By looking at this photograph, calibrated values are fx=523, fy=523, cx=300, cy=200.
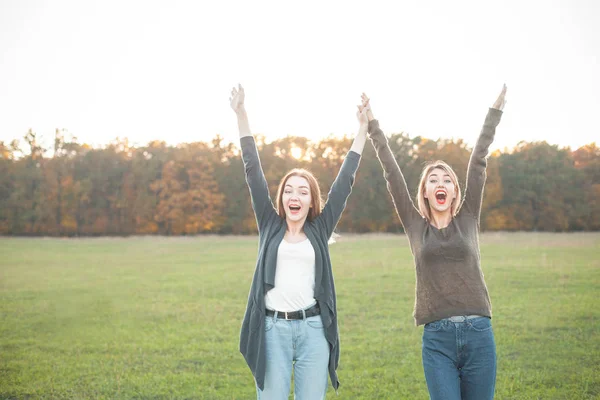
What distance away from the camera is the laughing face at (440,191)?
148 inches

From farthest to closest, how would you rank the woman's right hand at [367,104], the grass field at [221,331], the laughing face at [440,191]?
the grass field at [221,331] < the woman's right hand at [367,104] < the laughing face at [440,191]

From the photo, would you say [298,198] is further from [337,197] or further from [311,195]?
[337,197]

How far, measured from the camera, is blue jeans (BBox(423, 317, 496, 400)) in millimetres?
3336

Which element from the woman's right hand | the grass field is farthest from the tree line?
the woman's right hand

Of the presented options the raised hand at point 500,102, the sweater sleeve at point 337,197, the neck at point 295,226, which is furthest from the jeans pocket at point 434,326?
the raised hand at point 500,102

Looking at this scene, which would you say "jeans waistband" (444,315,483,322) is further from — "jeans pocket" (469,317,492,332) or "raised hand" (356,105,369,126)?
"raised hand" (356,105,369,126)

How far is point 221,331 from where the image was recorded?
33.1 ft

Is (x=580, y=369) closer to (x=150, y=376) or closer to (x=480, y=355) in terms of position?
(x=480, y=355)

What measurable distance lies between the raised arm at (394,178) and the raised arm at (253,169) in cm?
90

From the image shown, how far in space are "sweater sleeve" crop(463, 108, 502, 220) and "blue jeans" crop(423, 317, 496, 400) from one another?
0.83 m

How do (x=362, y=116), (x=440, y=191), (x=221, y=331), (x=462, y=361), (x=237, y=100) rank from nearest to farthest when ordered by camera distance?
1. (x=462, y=361)
2. (x=440, y=191)
3. (x=237, y=100)
4. (x=362, y=116)
5. (x=221, y=331)

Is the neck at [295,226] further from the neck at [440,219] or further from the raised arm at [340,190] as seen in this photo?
the neck at [440,219]

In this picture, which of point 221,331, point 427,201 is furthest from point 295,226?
point 221,331

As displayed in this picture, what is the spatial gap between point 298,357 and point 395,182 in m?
1.47
